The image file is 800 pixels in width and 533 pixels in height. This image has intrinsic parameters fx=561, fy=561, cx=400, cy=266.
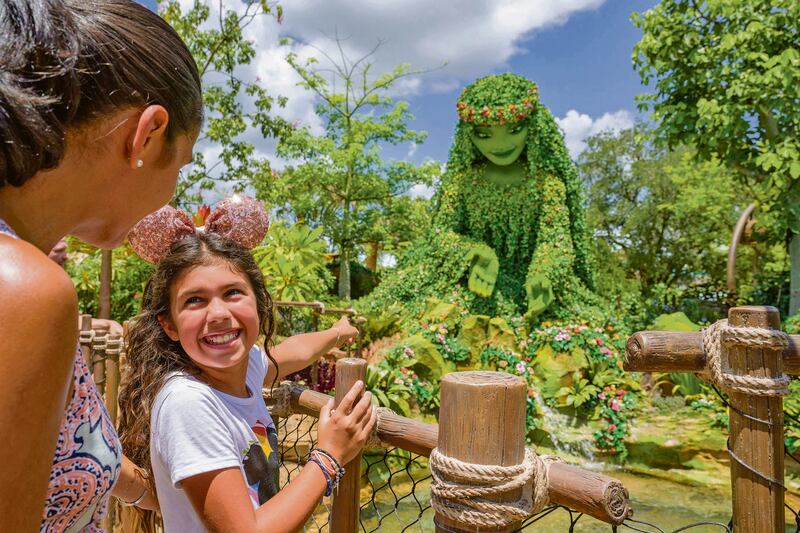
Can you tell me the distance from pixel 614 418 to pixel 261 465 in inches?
218

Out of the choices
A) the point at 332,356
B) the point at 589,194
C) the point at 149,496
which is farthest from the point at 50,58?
the point at 589,194

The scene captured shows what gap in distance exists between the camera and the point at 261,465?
4.21 ft

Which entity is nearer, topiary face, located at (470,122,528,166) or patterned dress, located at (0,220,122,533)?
patterned dress, located at (0,220,122,533)

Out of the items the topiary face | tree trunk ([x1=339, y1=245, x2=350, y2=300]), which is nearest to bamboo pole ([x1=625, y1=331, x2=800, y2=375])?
the topiary face

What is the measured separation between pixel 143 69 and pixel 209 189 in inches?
368

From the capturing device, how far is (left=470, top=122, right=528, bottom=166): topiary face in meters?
7.21

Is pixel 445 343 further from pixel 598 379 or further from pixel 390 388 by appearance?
pixel 598 379

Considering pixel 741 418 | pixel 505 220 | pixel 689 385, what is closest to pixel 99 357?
pixel 741 418

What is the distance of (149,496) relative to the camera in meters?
1.36

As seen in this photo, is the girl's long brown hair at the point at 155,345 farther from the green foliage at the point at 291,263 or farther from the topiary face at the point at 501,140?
the topiary face at the point at 501,140

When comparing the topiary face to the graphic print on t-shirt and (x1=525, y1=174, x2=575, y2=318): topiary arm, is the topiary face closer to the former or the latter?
(x1=525, y1=174, x2=575, y2=318): topiary arm

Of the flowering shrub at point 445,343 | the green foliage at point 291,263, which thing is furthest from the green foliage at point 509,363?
the green foliage at point 291,263

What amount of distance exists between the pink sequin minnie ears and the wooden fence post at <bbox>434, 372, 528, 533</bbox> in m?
0.78

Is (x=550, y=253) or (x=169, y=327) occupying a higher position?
(x=550, y=253)
